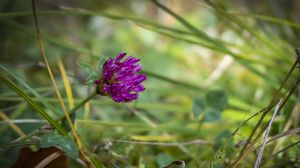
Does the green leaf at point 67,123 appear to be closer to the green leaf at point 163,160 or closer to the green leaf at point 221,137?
the green leaf at point 163,160

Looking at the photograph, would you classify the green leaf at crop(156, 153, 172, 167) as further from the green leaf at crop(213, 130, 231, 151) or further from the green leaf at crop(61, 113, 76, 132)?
the green leaf at crop(61, 113, 76, 132)

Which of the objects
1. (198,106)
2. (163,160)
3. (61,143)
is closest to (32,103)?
(61,143)

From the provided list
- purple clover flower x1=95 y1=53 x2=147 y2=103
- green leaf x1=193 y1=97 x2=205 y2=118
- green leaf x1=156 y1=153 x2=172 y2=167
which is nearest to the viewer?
purple clover flower x1=95 y1=53 x2=147 y2=103

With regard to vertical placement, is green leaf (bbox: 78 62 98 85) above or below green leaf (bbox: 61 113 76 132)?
above

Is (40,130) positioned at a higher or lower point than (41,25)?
lower

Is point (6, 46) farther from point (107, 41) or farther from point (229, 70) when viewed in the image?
point (229, 70)

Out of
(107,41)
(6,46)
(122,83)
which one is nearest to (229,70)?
(107,41)

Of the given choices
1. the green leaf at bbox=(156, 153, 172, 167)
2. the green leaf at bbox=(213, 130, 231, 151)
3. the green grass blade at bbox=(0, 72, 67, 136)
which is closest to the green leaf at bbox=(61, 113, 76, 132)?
the green grass blade at bbox=(0, 72, 67, 136)
